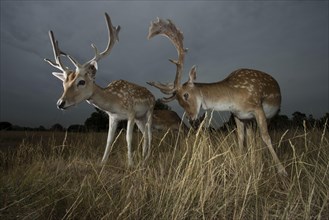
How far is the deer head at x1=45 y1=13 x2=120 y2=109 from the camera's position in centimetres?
508

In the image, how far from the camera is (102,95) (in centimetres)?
573

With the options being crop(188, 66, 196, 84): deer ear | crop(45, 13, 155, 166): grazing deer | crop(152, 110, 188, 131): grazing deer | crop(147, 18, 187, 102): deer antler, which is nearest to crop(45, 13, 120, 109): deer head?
crop(45, 13, 155, 166): grazing deer

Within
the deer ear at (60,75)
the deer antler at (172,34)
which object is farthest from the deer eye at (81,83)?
the deer antler at (172,34)

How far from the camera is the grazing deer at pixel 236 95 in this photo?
5137 mm

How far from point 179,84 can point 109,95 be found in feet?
4.12

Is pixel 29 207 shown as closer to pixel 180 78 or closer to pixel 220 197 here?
pixel 220 197

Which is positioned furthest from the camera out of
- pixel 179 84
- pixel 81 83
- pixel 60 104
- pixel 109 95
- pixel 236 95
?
pixel 109 95

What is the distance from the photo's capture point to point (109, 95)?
5832mm

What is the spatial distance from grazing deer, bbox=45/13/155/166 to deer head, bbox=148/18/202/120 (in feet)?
2.40

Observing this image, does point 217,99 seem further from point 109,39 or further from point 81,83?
point 109,39

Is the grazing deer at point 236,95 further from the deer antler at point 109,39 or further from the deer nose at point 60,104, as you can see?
the deer nose at point 60,104

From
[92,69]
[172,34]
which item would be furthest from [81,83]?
[172,34]

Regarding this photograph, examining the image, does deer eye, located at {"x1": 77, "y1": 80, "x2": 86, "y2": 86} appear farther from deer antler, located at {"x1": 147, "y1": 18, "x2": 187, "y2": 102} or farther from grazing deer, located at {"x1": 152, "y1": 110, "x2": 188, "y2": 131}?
grazing deer, located at {"x1": 152, "y1": 110, "x2": 188, "y2": 131}

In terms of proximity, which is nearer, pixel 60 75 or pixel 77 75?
pixel 77 75
